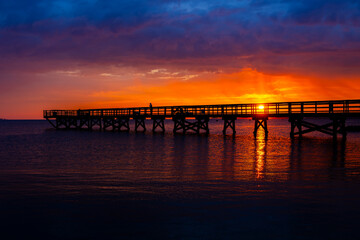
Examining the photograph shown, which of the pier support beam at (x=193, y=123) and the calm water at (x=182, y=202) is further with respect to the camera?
the pier support beam at (x=193, y=123)

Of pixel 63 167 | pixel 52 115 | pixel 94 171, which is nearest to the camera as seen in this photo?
pixel 94 171

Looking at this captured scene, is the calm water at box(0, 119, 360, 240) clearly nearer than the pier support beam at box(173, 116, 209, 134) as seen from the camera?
Yes

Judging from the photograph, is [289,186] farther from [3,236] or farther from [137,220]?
[3,236]

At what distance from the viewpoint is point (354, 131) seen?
4600cm

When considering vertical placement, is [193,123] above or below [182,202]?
above

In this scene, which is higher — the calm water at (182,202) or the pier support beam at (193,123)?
the pier support beam at (193,123)

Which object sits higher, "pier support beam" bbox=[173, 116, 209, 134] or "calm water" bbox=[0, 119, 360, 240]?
"pier support beam" bbox=[173, 116, 209, 134]

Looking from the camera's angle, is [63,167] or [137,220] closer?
[137,220]

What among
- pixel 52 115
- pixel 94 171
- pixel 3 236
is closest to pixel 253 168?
pixel 94 171

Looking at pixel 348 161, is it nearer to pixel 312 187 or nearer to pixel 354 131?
pixel 312 187

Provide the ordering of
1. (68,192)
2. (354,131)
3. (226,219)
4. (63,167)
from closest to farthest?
1. (226,219)
2. (68,192)
3. (63,167)
4. (354,131)

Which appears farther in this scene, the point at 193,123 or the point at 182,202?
the point at 193,123

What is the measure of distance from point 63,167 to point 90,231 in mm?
8655

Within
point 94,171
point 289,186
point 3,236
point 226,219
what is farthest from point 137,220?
point 94,171
